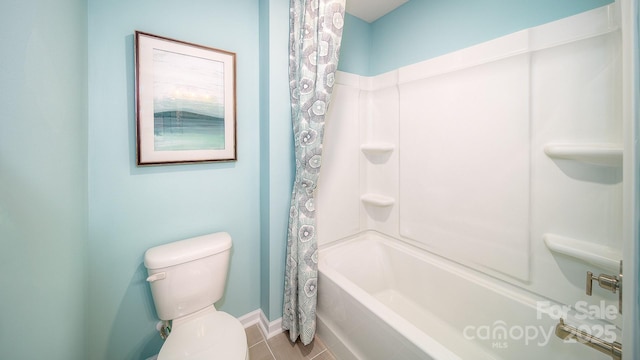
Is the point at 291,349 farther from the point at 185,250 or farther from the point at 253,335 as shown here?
the point at 185,250

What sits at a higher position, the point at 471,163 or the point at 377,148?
the point at 377,148

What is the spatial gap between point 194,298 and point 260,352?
0.61m

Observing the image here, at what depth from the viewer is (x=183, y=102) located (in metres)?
1.32

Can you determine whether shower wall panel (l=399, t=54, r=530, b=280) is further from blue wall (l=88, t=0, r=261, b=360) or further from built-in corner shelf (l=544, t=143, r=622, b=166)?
blue wall (l=88, t=0, r=261, b=360)

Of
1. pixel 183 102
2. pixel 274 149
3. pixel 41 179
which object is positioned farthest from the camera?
pixel 274 149

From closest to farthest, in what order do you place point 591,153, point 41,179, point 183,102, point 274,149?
point 41,179, point 591,153, point 183,102, point 274,149

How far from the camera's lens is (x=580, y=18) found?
1054 mm

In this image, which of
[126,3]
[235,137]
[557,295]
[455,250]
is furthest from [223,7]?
[557,295]

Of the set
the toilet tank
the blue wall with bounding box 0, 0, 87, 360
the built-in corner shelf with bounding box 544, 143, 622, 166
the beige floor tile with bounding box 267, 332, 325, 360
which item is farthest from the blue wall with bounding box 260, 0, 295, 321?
the built-in corner shelf with bounding box 544, 143, 622, 166

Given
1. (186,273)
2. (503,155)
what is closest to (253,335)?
(186,273)

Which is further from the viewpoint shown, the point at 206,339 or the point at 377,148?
the point at 377,148

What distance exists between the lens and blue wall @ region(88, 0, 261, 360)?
116 centimetres

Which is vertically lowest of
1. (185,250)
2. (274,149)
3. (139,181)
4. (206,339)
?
(206,339)

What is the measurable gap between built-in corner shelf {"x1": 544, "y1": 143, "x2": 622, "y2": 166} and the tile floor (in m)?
1.70
